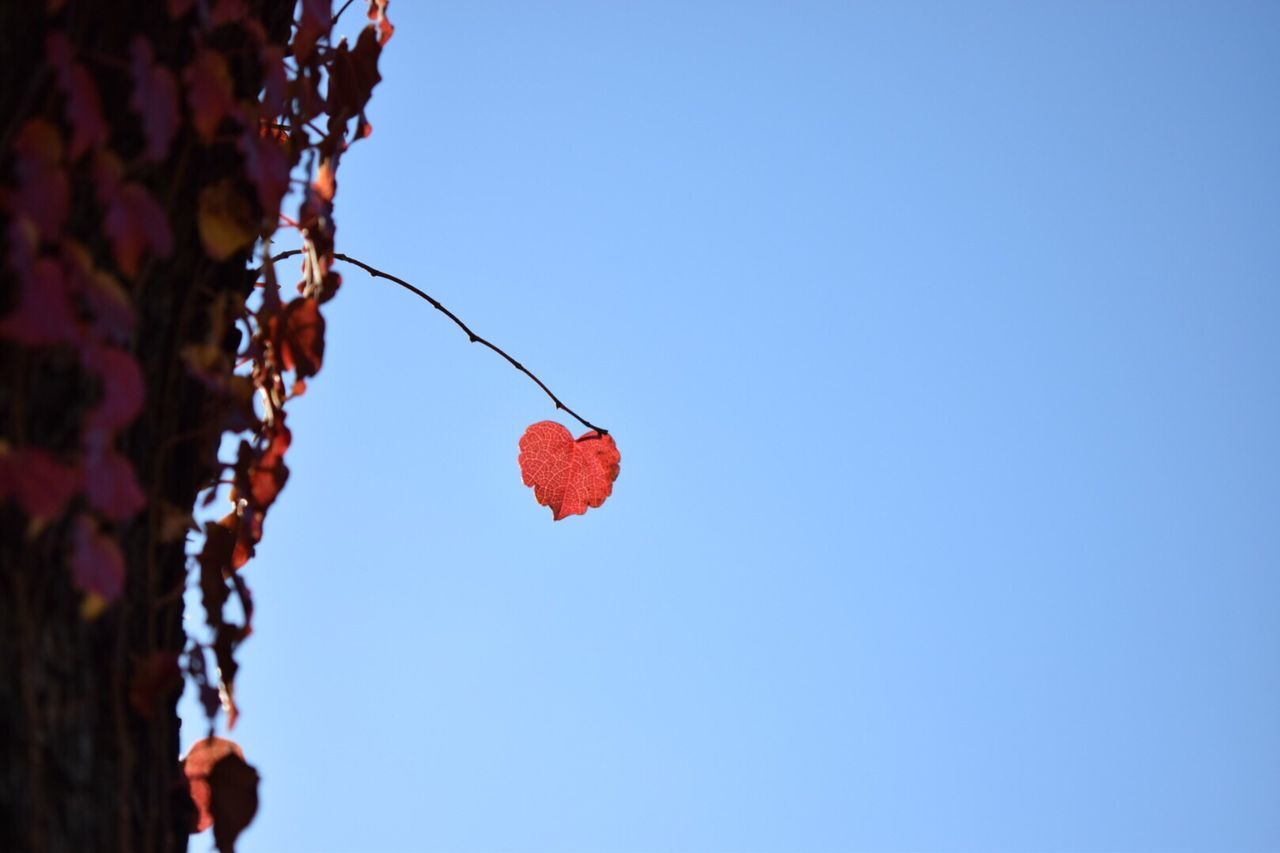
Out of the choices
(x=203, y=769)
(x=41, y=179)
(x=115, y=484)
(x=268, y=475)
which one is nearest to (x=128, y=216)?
(x=41, y=179)

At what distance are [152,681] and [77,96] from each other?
421 millimetres

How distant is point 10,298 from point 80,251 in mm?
64

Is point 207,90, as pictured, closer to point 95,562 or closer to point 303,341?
point 303,341

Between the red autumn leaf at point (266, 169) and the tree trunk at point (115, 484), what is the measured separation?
0.18 feet

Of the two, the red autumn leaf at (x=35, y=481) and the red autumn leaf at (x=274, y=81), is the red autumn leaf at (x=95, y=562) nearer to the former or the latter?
the red autumn leaf at (x=35, y=481)

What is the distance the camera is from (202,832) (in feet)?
3.61

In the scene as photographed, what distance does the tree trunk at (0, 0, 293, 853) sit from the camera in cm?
85

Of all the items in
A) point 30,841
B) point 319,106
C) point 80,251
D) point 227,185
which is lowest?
point 30,841

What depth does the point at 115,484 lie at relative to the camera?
0.83 metres

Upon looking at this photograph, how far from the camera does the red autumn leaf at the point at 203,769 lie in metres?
1.08

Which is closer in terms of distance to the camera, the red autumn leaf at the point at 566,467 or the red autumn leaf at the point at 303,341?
the red autumn leaf at the point at 303,341

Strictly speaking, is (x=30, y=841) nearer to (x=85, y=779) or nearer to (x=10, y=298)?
(x=85, y=779)

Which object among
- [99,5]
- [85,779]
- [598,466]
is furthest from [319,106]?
[598,466]

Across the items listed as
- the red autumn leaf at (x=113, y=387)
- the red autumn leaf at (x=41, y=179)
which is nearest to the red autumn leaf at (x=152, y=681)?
the red autumn leaf at (x=113, y=387)
